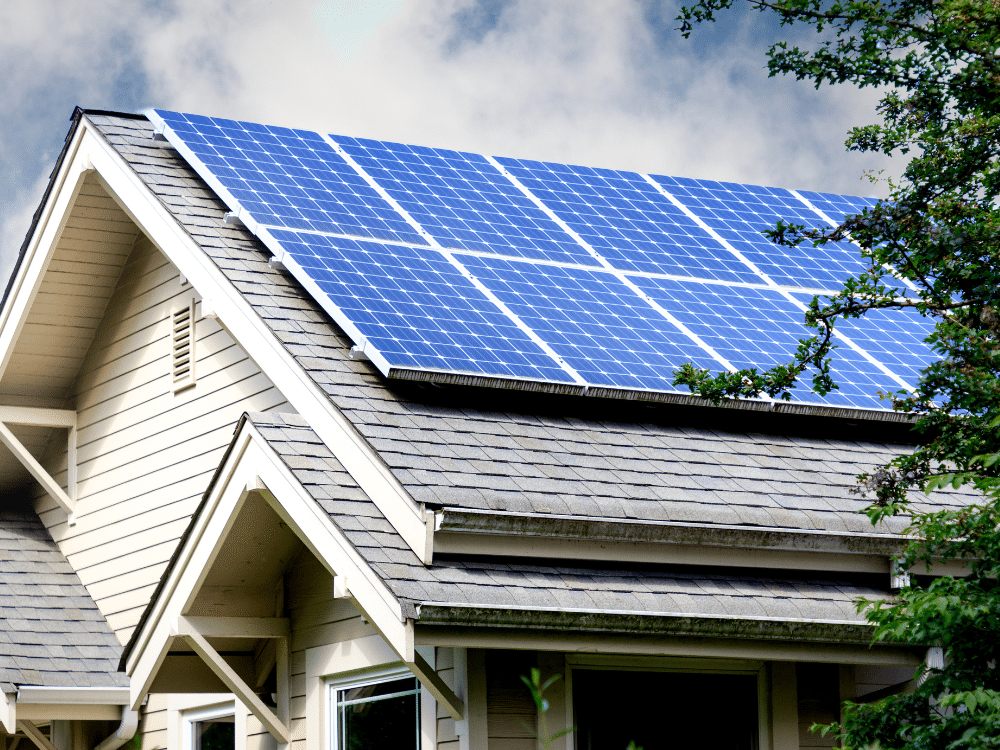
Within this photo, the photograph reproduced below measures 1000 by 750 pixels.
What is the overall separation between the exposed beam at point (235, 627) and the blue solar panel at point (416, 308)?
228 cm

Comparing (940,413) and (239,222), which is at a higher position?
(239,222)

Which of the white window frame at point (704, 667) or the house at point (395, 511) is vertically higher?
the house at point (395, 511)

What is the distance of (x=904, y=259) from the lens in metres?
7.15

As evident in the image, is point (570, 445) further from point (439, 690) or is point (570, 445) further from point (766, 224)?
point (766, 224)

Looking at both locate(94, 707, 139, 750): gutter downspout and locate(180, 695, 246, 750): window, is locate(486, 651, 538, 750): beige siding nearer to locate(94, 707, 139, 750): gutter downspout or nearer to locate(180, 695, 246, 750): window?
locate(180, 695, 246, 750): window

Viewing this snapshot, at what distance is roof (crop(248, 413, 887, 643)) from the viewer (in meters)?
7.75

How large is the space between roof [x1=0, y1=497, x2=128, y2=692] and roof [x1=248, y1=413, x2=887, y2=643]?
11.5 ft

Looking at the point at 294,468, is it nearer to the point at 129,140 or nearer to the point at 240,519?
the point at 240,519

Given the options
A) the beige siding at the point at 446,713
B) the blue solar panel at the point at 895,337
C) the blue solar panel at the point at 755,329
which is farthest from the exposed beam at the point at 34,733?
the blue solar panel at the point at 895,337

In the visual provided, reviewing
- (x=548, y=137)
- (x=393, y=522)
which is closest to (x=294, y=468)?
(x=393, y=522)

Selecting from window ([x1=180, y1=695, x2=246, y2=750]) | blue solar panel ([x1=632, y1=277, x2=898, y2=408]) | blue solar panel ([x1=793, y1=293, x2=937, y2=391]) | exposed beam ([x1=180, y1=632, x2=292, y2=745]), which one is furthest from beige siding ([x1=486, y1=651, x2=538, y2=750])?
blue solar panel ([x1=793, y1=293, x2=937, y2=391])

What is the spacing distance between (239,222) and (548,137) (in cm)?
7852

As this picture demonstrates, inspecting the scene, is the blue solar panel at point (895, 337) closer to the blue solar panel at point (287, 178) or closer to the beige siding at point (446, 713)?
the blue solar panel at point (287, 178)

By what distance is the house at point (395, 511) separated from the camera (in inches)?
325
